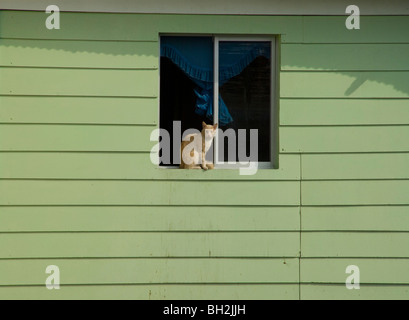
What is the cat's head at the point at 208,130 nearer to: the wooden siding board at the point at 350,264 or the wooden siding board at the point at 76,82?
the wooden siding board at the point at 76,82

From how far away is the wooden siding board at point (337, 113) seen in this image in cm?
602

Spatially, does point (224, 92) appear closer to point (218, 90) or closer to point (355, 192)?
point (218, 90)

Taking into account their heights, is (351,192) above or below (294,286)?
above

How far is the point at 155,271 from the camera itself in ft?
19.6

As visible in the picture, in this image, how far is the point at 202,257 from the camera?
5.98 metres

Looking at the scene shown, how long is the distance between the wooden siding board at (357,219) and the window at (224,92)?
2.26 feet

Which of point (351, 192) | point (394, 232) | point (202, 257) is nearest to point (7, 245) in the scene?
point (202, 257)

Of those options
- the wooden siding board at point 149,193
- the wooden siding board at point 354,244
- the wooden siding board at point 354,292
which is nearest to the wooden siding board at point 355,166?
the wooden siding board at point 149,193

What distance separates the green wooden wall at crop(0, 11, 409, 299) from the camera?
590 centimetres

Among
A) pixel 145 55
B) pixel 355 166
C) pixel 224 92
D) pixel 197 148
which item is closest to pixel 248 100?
pixel 224 92

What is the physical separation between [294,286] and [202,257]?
3.17ft

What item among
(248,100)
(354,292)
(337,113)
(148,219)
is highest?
(248,100)

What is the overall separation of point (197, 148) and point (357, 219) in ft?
5.72

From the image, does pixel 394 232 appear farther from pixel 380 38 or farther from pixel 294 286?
pixel 380 38
